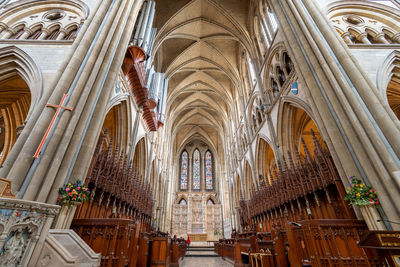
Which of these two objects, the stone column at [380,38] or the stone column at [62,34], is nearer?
the stone column at [62,34]

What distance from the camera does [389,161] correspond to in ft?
12.5

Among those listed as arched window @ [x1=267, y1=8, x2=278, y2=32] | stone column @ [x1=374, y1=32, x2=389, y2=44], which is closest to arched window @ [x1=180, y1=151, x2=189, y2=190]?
arched window @ [x1=267, y1=8, x2=278, y2=32]

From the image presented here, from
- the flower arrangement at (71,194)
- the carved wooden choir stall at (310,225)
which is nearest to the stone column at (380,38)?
the carved wooden choir stall at (310,225)

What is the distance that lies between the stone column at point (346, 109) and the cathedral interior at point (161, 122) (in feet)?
0.09

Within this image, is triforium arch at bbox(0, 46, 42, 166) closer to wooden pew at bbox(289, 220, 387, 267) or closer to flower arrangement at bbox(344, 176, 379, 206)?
wooden pew at bbox(289, 220, 387, 267)

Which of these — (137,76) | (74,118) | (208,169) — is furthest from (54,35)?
(208,169)

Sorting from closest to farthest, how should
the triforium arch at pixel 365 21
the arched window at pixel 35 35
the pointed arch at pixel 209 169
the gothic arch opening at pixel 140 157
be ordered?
the arched window at pixel 35 35 < the triforium arch at pixel 365 21 < the gothic arch opening at pixel 140 157 < the pointed arch at pixel 209 169

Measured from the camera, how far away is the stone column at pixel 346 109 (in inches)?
153

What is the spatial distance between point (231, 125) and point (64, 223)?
17436mm

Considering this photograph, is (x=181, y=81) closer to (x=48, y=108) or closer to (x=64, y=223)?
(x=48, y=108)

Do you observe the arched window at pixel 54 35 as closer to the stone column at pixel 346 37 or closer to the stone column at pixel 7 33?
the stone column at pixel 7 33

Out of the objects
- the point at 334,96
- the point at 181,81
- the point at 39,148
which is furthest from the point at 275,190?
the point at 181,81

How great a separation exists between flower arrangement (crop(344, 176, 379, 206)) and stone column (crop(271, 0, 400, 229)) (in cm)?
12

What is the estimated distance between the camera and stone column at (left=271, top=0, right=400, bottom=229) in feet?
12.8
